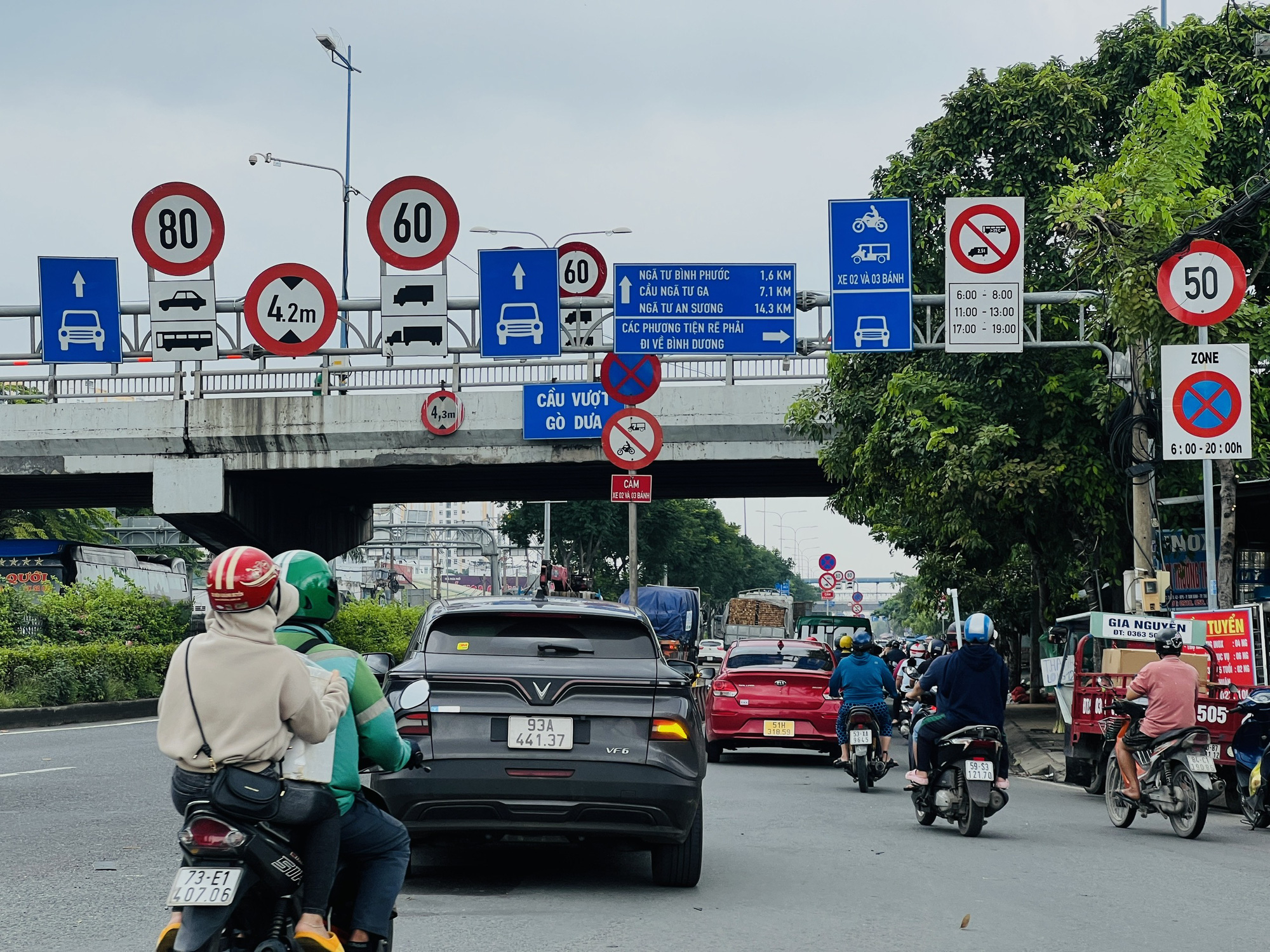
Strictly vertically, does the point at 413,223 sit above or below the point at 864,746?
above

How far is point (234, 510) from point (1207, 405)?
18931mm

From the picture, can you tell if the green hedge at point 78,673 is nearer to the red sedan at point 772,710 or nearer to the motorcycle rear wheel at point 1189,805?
the red sedan at point 772,710

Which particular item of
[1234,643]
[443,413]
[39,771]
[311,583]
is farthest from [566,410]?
[311,583]

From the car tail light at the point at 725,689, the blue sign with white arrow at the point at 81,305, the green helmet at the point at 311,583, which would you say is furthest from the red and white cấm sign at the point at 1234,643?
the blue sign with white arrow at the point at 81,305

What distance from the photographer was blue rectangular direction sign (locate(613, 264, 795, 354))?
23.1 metres

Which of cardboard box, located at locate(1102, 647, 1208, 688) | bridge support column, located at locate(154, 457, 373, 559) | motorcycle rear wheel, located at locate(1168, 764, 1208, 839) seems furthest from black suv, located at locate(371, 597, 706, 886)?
bridge support column, located at locate(154, 457, 373, 559)

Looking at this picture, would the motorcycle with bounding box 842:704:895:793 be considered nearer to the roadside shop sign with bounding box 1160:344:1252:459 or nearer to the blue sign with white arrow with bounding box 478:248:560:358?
the roadside shop sign with bounding box 1160:344:1252:459

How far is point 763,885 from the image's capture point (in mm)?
8602

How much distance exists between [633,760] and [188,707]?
3.80m

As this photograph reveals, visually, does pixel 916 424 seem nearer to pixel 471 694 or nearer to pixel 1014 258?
pixel 1014 258

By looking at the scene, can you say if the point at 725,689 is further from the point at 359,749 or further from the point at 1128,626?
the point at 359,749

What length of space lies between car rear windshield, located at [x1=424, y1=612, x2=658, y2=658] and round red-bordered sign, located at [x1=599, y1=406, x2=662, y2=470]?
10184mm

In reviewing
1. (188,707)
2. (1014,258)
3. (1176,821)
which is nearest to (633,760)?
(188,707)

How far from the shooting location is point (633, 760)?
781 centimetres
